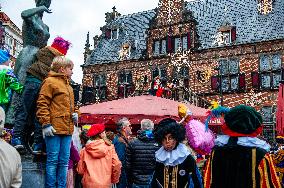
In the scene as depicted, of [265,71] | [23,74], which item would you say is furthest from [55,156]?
[265,71]

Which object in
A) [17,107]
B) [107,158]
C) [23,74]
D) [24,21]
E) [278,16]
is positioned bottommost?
[107,158]

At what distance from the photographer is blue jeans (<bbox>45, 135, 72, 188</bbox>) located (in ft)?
13.5

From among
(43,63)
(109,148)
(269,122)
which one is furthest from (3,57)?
(269,122)

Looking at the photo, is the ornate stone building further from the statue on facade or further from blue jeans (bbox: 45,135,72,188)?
blue jeans (bbox: 45,135,72,188)

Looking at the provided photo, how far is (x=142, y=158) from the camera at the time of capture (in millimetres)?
5469

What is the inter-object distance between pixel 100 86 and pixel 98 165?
2390 centimetres

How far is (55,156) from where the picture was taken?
13.6ft

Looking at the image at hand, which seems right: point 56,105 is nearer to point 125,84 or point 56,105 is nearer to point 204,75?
point 204,75

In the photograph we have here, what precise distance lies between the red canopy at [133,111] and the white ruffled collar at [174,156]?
17.1 feet

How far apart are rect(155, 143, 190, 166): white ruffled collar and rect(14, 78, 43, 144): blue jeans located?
1326mm

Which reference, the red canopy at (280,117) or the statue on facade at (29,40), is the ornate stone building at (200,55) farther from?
the statue on facade at (29,40)

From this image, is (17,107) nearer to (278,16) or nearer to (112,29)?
(278,16)

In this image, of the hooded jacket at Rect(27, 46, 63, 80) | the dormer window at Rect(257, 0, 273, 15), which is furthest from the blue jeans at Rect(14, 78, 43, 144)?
the dormer window at Rect(257, 0, 273, 15)

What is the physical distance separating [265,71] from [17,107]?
20.2 meters
